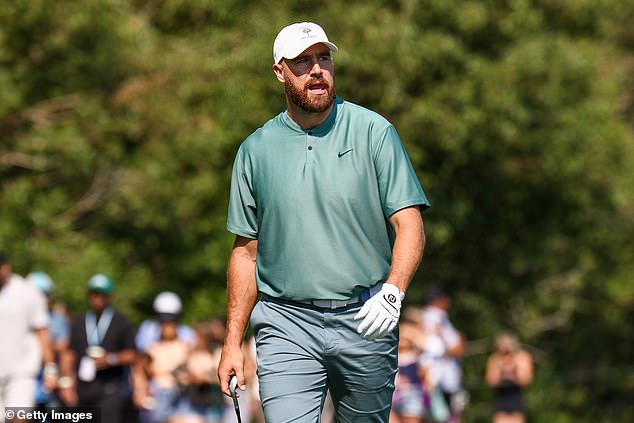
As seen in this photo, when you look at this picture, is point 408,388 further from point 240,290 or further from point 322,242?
point 322,242

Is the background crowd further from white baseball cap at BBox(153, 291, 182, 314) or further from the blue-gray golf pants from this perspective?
the blue-gray golf pants

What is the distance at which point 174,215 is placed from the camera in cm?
2211

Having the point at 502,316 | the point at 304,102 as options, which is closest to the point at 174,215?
the point at 502,316

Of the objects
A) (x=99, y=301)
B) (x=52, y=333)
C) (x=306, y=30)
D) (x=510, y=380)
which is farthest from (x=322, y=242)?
(x=510, y=380)

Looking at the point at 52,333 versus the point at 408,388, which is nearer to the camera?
the point at 408,388

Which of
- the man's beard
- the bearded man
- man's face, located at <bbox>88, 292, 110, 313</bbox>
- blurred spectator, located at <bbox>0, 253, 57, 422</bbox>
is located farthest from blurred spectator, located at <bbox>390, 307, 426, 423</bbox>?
the man's beard

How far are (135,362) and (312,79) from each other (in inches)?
271

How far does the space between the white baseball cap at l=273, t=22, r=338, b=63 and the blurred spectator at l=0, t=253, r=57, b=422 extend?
19.0 feet

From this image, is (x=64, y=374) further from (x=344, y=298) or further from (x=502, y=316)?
(x=502, y=316)

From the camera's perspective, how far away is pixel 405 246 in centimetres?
553

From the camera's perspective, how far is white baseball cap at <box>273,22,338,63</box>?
577cm

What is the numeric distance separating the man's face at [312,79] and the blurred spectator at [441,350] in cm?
783

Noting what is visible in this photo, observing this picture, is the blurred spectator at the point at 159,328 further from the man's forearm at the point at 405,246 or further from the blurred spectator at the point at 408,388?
the man's forearm at the point at 405,246

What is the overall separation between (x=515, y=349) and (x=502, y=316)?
1332 centimetres
